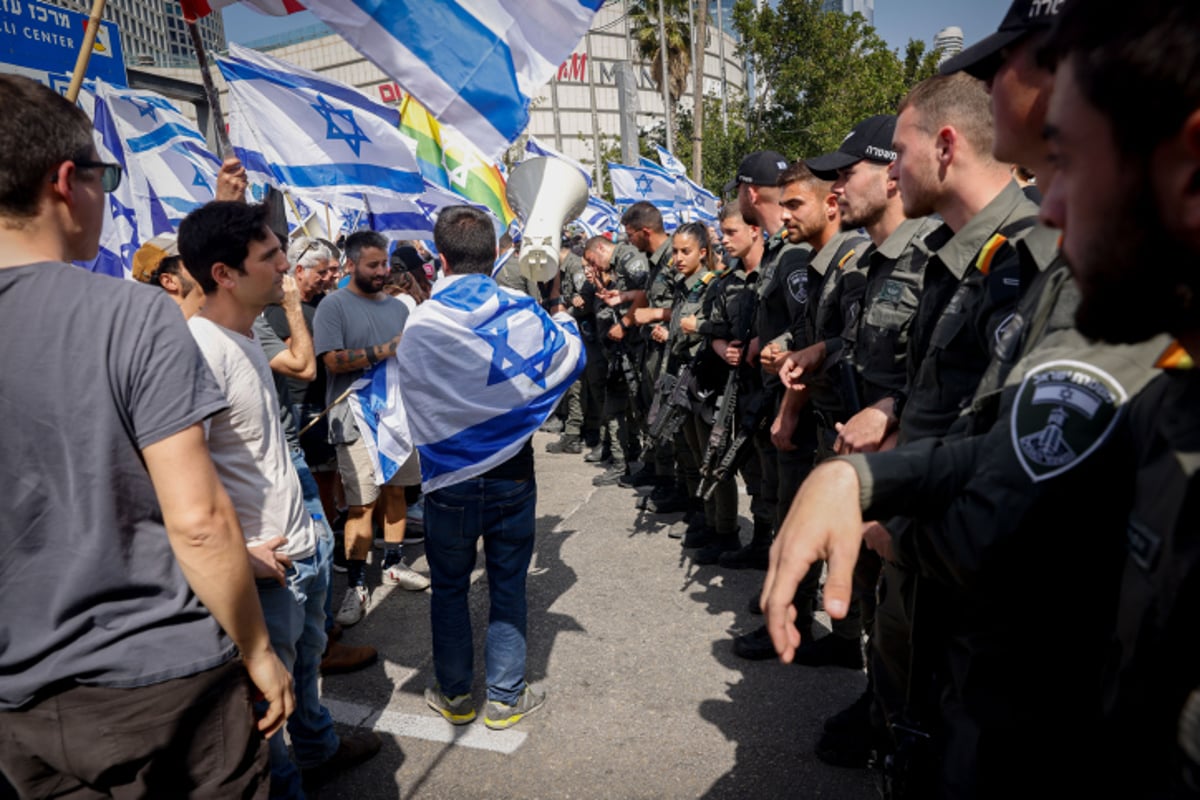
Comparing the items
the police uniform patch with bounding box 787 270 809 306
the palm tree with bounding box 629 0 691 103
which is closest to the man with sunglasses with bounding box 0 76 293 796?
the police uniform patch with bounding box 787 270 809 306

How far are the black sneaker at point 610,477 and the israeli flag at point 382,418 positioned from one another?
9.53ft

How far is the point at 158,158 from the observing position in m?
5.29

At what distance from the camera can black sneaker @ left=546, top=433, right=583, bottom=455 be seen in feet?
28.4

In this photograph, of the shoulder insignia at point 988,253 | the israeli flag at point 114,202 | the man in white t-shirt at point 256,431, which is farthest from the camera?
the israeli flag at point 114,202

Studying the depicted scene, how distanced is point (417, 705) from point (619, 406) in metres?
4.54

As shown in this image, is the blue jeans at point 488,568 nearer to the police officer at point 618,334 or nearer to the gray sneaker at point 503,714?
the gray sneaker at point 503,714

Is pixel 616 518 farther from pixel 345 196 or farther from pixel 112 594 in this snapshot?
pixel 112 594

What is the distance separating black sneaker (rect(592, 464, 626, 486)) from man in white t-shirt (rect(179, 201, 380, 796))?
4.50 meters

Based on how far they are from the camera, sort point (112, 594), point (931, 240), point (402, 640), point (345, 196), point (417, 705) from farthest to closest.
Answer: point (345, 196) → point (402, 640) → point (417, 705) → point (931, 240) → point (112, 594)

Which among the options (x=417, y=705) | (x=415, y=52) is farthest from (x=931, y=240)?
(x=417, y=705)

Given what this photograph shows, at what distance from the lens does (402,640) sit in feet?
13.8

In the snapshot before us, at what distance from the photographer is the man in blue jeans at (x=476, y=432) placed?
3.19 metres

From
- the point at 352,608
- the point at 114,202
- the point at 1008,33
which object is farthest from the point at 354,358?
the point at 1008,33

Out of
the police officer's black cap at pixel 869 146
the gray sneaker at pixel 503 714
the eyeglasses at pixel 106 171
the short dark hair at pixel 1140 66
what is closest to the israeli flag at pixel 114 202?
the eyeglasses at pixel 106 171
